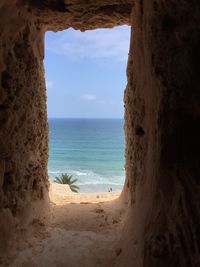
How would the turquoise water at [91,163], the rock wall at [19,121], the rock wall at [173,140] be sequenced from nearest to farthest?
the rock wall at [173,140], the rock wall at [19,121], the turquoise water at [91,163]

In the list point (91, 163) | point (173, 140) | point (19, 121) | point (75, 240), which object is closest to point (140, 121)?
point (173, 140)

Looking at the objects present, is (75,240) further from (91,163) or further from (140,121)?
(91,163)

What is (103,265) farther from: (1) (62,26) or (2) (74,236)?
(1) (62,26)

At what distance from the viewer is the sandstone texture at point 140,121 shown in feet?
8.46

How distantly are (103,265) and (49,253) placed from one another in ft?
2.40

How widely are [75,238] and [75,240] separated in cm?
7

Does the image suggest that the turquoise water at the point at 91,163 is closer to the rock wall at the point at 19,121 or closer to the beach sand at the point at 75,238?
the beach sand at the point at 75,238

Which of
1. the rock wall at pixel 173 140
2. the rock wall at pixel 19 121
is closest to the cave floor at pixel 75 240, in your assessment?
the rock wall at pixel 19 121

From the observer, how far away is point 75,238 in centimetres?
→ 443

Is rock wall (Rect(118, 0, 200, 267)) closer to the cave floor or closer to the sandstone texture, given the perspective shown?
the sandstone texture

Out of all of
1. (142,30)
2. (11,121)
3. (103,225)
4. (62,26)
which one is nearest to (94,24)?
(62,26)

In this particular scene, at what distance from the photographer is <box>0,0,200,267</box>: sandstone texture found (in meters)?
2.58

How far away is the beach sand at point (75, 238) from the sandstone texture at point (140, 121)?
116 millimetres

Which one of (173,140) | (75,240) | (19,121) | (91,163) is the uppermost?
(19,121)
